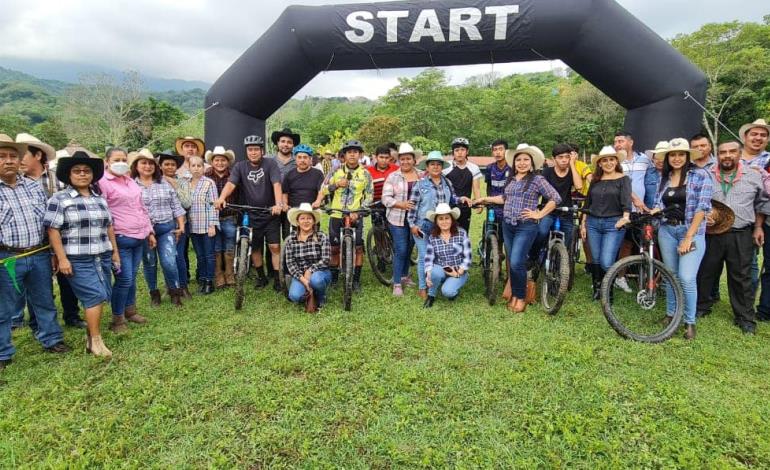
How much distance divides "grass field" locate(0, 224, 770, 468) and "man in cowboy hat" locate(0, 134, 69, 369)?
1.66 ft

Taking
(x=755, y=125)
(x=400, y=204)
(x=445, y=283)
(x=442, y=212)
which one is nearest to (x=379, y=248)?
(x=400, y=204)

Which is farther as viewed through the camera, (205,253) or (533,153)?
(205,253)

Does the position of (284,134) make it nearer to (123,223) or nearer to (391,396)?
(123,223)

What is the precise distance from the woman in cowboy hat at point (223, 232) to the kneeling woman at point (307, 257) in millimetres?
1143

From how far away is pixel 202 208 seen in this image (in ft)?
16.3

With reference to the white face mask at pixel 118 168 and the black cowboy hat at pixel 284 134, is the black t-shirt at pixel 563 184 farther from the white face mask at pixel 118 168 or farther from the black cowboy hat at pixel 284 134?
the white face mask at pixel 118 168

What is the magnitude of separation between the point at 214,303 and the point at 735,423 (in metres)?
4.83

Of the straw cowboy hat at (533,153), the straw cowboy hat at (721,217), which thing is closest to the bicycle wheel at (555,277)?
the straw cowboy hat at (533,153)

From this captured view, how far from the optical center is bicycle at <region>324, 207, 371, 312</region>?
4520 mm

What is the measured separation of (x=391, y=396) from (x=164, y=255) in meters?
3.23

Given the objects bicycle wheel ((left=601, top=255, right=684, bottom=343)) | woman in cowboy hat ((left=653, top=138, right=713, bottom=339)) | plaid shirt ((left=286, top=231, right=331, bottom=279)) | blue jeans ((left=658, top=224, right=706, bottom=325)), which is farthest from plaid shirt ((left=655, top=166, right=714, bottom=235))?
plaid shirt ((left=286, top=231, right=331, bottom=279))

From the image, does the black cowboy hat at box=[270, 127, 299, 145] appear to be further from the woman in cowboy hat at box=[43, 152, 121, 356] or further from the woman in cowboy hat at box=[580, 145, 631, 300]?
the woman in cowboy hat at box=[580, 145, 631, 300]

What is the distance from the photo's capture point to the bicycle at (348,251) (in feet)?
14.8

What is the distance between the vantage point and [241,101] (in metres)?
6.38
